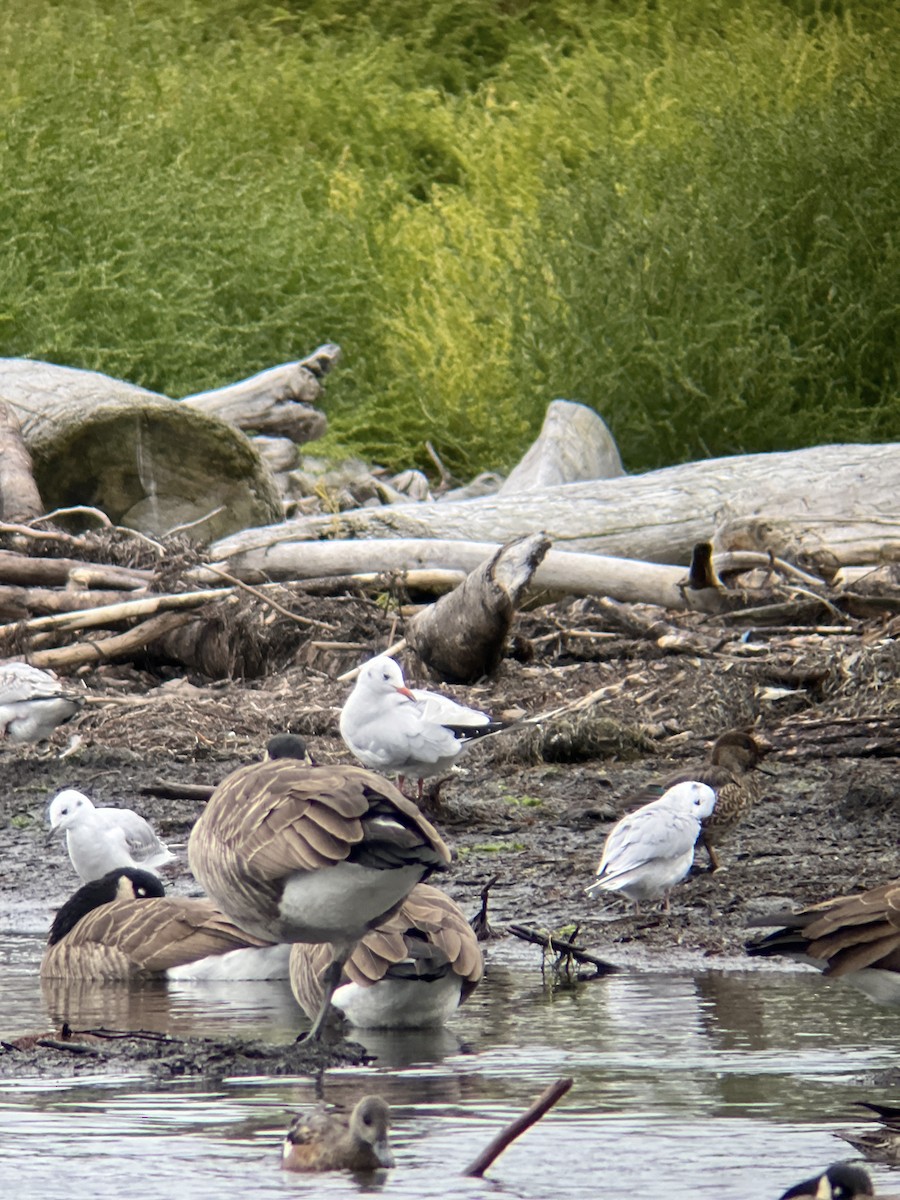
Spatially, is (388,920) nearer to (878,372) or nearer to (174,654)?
(174,654)

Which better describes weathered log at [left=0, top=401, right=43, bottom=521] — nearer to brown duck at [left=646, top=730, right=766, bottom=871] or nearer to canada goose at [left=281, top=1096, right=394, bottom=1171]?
brown duck at [left=646, top=730, right=766, bottom=871]

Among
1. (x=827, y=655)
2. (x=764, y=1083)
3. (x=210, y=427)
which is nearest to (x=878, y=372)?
(x=210, y=427)

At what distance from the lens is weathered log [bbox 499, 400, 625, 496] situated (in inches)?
679

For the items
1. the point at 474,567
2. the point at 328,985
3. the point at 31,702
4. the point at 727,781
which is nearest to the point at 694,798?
the point at 727,781

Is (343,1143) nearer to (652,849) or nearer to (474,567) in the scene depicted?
(652,849)

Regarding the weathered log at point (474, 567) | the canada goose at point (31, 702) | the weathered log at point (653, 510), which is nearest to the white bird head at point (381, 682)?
the canada goose at point (31, 702)

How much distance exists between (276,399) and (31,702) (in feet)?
24.9

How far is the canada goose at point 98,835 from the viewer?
809cm

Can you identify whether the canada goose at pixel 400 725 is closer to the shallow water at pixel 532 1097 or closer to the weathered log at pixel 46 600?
the shallow water at pixel 532 1097

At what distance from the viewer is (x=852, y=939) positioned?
501 centimetres

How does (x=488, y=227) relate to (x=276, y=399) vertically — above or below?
below

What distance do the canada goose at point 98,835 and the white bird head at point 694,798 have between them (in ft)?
7.25

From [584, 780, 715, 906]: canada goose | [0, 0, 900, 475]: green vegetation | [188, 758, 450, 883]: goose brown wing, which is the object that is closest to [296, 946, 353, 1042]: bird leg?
[188, 758, 450, 883]: goose brown wing

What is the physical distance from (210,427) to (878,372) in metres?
9.02
